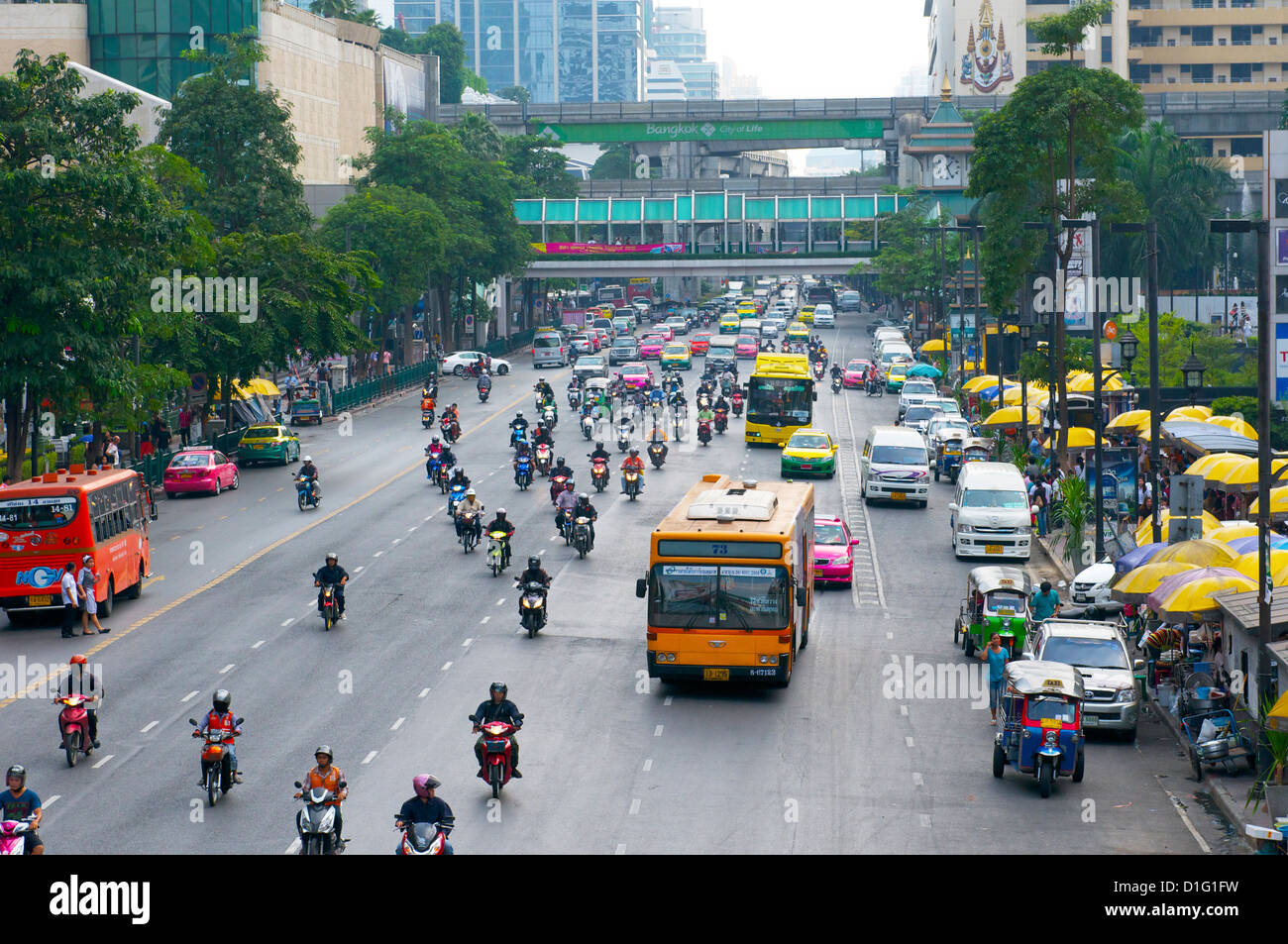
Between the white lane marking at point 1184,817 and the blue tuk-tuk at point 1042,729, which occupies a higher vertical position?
the blue tuk-tuk at point 1042,729

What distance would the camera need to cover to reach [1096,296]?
38.0 meters

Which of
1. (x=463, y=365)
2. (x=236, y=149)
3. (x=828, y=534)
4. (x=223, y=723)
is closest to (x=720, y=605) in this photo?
(x=223, y=723)

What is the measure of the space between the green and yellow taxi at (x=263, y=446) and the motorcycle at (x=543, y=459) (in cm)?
1057

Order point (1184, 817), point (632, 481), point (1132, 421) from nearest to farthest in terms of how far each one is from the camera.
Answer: point (1184, 817) → point (1132, 421) → point (632, 481)

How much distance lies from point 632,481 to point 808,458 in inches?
272

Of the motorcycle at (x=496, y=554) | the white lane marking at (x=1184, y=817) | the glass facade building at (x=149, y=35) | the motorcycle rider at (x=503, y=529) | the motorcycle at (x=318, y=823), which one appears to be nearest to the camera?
the motorcycle at (x=318, y=823)

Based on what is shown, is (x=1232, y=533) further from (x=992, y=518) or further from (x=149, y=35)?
(x=149, y=35)

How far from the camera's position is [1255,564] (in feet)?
88.1

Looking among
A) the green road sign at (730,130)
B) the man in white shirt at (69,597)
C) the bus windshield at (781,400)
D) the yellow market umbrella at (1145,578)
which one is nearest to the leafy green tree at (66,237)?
the man in white shirt at (69,597)

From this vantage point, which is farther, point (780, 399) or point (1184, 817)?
point (780, 399)

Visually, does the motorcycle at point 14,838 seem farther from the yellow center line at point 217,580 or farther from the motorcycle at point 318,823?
the yellow center line at point 217,580

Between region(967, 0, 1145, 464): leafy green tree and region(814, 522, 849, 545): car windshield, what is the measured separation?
17.0 metres

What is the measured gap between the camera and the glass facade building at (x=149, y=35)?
10050cm
